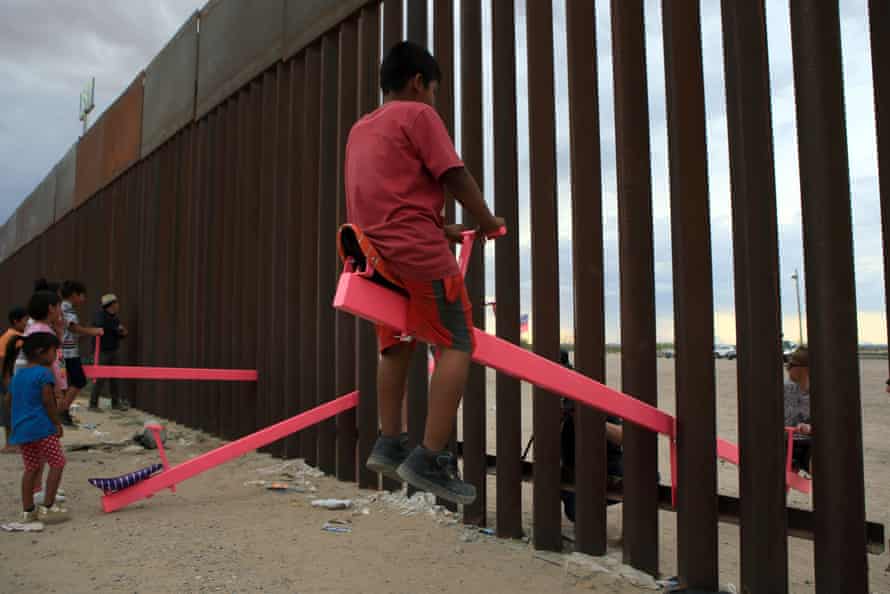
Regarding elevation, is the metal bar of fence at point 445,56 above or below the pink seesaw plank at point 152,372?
above

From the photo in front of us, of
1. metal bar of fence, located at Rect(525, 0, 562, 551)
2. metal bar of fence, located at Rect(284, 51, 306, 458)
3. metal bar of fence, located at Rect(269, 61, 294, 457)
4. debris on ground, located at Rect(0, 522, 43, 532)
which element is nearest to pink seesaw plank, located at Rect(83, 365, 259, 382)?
metal bar of fence, located at Rect(269, 61, 294, 457)

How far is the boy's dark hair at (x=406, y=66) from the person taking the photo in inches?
85.4

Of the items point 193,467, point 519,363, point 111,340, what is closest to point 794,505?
point 519,363

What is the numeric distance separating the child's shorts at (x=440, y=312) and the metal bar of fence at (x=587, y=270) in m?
1.17

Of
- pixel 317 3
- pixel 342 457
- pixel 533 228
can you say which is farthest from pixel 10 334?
pixel 533 228

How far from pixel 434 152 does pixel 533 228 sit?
1426mm

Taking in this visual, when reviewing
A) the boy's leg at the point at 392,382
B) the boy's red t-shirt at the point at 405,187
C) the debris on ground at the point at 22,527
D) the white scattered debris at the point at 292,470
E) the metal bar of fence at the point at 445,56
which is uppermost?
the metal bar of fence at the point at 445,56

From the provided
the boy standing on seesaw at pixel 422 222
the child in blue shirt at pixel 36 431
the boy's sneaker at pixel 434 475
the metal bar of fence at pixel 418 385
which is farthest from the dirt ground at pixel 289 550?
the boy standing on seesaw at pixel 422 222

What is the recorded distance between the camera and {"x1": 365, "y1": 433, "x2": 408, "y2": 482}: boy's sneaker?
221cm

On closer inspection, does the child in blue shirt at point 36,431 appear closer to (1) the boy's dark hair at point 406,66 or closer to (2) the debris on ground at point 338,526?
(2) the debris on ground at point 338,526

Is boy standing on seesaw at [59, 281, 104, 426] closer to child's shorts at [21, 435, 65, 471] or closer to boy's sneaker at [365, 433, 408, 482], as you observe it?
child's shorts at [21, 435, 65, 471]

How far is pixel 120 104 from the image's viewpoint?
10141 millimetres

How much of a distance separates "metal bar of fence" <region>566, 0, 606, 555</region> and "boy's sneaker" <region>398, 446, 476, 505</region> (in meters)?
1.20

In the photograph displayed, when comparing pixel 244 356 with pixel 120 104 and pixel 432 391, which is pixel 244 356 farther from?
pixel 120 104
